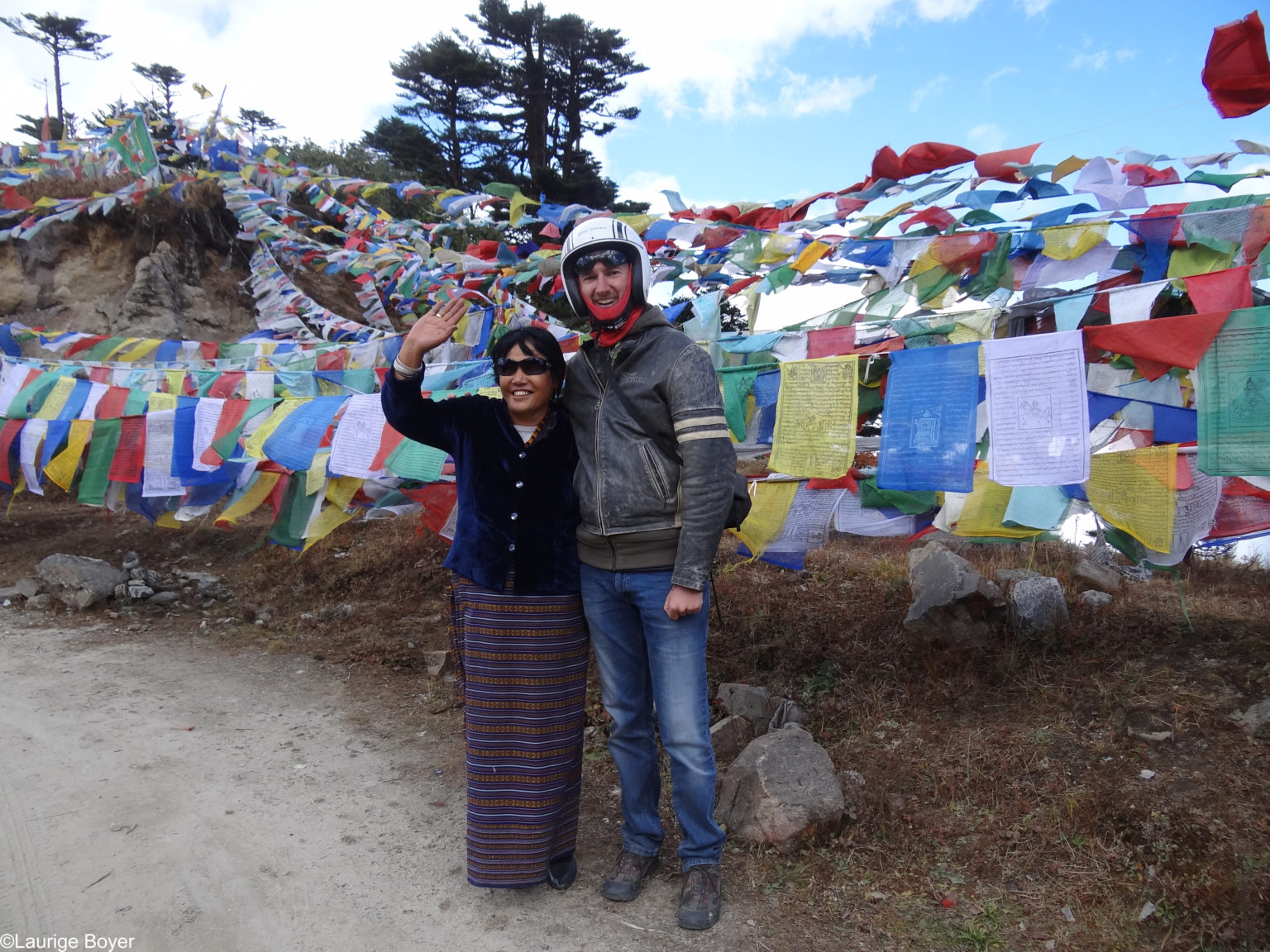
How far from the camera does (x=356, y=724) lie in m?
4.49

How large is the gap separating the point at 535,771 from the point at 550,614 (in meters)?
0.55

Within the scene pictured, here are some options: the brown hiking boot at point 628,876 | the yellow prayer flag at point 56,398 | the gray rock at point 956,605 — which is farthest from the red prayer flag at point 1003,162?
the yellow prayer flag at point 56,398

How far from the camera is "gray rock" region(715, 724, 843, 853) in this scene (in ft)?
10.2

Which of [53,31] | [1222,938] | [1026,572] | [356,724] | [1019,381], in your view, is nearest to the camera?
[1222,938]

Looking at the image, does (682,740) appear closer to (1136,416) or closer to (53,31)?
(1136,416)

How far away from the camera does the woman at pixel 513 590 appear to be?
2721 millimetres

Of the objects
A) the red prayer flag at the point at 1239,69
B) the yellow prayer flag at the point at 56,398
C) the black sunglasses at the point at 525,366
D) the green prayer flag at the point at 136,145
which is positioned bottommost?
the yellow prayer flag at the point at 56,398

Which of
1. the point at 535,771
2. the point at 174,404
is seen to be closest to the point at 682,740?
the point at 535,771

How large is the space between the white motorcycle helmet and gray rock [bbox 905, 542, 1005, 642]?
293cm

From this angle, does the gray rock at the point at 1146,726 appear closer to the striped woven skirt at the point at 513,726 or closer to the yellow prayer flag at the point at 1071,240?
the yellow prayer flag at the point at 1071,240

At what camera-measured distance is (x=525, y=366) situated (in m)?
2.71

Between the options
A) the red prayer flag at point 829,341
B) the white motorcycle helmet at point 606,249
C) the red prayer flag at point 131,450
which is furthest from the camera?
the red prayer flag at point 131,450

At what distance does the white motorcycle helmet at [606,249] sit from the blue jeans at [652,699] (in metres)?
0.96

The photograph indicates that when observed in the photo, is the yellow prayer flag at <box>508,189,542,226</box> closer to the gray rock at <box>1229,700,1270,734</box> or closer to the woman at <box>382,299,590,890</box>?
the woman at <box>382,299,590,890</box>
